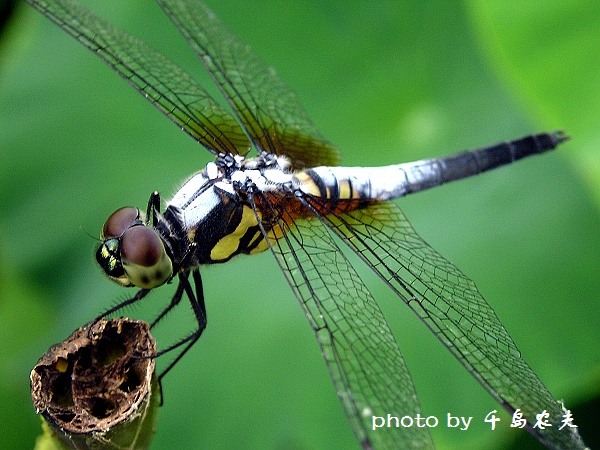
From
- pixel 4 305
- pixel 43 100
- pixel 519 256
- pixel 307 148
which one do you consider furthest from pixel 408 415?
pixel 43 100

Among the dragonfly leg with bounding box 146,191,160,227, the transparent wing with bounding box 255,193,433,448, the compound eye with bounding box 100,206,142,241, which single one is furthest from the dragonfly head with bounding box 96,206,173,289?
the transparent wing with bounding box 255,193,433,448

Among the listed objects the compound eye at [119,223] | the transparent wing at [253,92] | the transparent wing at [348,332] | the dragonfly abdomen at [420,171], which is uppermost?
the transparent wing at [253,92]

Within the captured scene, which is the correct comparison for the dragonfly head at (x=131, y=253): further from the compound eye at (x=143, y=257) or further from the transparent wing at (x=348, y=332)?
the transparent wing at (x=348, y=332)

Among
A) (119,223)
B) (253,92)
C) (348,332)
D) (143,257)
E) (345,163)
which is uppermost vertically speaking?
(253,92)

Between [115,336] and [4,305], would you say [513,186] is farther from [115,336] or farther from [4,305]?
[4,305]

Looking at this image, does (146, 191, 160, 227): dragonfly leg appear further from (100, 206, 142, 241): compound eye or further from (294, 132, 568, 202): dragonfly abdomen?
(294, 132, 568, 202): dragonfly abdomen

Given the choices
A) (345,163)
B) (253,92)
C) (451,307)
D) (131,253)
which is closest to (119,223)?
(131,253)

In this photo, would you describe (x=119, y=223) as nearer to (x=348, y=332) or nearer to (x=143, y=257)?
(x=143, y=257)

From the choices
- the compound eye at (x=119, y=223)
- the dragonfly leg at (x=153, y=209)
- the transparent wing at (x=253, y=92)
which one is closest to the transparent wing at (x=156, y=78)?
the transparent wing at (x=253, y=92)
